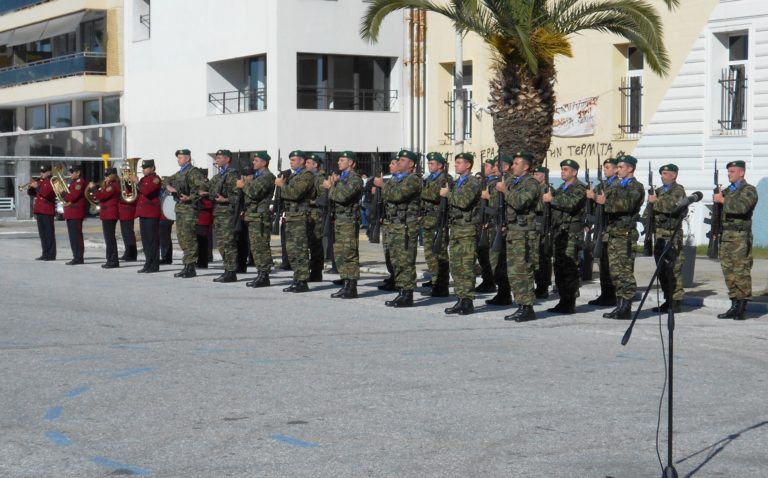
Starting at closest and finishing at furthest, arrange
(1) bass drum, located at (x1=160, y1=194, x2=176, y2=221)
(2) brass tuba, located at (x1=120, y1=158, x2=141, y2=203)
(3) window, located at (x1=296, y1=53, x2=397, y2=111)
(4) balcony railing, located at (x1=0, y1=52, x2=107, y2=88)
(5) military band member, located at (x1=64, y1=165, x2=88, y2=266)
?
(1) bass drum, located at (x1=160, y1=194, x2=176, y2=221)
(2) brass tuba, located at (x1=120, y1=158, x2=141, y2=203)
(5) military band member, located at (x1=64, y1=165, x2=88, y2=266)
(3) window, located at (x1=296, y1=53, x2=397, y2=111)
(4) balcony railing, located at (x1=0, y1=52, x2=107, y2=88)

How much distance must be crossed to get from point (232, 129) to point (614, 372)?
28628 mm

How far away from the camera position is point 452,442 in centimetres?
759

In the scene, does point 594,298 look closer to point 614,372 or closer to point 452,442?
point 614,372

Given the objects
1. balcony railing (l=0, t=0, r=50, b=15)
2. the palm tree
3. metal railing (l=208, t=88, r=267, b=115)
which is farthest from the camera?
balcony railing (l=0, t=0, r=50, b=15)

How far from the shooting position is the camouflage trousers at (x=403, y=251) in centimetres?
1521

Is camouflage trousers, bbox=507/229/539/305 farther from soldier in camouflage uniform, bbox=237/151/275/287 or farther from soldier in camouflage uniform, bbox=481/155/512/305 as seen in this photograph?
soldier in camouflage uniform, bbox=237/151/275/287

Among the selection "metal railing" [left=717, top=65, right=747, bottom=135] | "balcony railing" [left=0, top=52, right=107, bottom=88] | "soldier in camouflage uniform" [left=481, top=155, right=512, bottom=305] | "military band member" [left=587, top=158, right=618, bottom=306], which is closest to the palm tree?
"soldier in camouflage uniform" [left=481, top=155, right=512, bottom=305]

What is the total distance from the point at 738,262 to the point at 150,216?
9.68 metres

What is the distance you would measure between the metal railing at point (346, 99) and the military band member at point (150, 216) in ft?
55.1

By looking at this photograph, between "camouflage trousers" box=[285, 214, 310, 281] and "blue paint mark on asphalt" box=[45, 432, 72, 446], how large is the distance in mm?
9242

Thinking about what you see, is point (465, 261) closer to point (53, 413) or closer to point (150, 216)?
point (53, 413)

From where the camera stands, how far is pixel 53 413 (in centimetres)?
834

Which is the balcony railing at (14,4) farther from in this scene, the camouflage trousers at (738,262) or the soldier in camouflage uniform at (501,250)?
the camouflage trousers at (738,262)

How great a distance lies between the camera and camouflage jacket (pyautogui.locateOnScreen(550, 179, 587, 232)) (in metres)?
14.7
